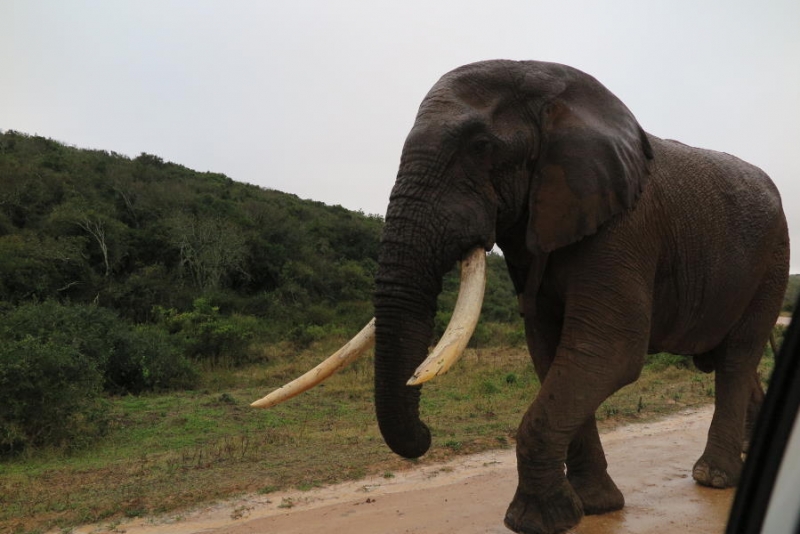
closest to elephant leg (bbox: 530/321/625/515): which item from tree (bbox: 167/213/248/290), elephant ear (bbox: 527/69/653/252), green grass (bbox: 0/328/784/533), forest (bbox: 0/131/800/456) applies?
elephant ear (bbox: 527/69/653/252)

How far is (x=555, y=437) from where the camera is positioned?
12.3ft

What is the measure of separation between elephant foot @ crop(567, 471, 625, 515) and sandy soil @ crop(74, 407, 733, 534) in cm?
6

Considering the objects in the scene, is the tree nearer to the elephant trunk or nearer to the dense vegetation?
the dense vegetation

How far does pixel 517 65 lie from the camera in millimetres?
4305

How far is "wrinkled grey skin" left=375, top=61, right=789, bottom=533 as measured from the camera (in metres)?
3.82

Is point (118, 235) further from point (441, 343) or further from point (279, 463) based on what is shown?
point (441, 343)

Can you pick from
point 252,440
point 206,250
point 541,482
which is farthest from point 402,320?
point 206,250

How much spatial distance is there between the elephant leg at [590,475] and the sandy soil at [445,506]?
0.28ft

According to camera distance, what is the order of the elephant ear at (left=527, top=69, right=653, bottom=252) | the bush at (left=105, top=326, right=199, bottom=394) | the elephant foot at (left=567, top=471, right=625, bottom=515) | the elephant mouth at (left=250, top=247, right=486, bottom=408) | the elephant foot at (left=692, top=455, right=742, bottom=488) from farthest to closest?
the bush at (left=105, top=326, right=199, bottom=394)
the elephant foot at (left=692, top=455, right=742, bottom=488)
the elephant foot at (left=567, top=471, right=625, bottom=515)
the elephant ear at (left=527, top=69, right=653, bottom=252)
the elephant mouth at (left=250, top=247, right=486, bottom=408)

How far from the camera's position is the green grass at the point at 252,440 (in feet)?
18.9

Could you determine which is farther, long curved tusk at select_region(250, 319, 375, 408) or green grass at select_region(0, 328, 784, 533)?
green grass at select_region(0, 328, 784, 533)

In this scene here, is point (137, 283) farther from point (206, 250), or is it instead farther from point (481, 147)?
point (481, 147)

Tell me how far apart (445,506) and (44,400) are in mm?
5900

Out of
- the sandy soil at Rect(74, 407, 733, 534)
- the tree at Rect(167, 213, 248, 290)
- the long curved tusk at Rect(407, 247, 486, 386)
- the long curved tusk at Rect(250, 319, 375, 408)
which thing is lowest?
the sandy soil at Rect(74, 407, 733, 534)
